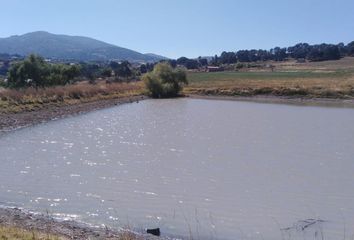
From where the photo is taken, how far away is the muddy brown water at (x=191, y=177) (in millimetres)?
12906

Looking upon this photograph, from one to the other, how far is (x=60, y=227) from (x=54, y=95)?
39.3 metres

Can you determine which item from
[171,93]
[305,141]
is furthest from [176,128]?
[171,93]

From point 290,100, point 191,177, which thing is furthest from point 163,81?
point 191,177

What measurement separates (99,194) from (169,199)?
7.34 feet

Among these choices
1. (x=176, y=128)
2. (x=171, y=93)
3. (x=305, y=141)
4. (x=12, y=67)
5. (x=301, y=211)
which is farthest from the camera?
(x=171, y=93)

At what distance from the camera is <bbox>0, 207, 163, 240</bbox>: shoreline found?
1045 cm

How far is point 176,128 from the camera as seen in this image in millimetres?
34938

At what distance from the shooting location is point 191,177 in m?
18.2

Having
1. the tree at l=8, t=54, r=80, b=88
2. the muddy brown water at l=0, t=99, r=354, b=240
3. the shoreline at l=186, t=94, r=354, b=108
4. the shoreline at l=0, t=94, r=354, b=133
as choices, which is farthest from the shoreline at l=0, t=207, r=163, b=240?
the tree at l=8, t=54, r=80, b=88

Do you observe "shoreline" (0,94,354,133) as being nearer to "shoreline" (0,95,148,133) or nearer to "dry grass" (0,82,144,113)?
"shoreline" (0,95,148,133)

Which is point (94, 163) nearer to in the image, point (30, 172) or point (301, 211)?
point (30, 172)

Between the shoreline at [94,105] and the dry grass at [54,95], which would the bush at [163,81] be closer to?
the shoreline at [94,105]

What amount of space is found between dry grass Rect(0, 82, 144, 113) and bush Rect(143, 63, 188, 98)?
236cm

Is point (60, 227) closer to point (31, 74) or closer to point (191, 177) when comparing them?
point (191, 177)
